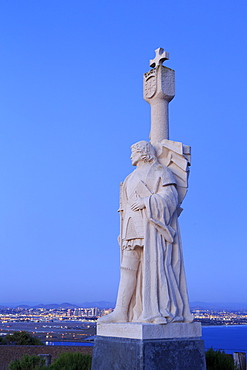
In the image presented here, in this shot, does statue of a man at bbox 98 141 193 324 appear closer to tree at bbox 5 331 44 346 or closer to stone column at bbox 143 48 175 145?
stone column at bbox 143 48 175 145

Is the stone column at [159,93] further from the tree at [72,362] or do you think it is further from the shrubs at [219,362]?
the shrubs at [219,362]

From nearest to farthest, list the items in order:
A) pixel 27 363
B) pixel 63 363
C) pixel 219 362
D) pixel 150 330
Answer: pixel 150 330
pixel 63 363
pixel 219 362
pixel 27 363

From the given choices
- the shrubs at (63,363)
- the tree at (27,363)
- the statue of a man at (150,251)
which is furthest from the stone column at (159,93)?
the tree at (27,363)

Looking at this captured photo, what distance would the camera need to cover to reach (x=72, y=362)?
1332 centimetres

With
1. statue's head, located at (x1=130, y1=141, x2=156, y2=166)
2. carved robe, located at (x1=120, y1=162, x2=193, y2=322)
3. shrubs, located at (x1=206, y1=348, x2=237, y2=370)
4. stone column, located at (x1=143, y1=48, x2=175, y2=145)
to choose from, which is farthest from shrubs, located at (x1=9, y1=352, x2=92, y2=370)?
stone column, located at (x1=143, y1=48, x2=175, y2=145)

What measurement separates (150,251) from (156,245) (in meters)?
0.13

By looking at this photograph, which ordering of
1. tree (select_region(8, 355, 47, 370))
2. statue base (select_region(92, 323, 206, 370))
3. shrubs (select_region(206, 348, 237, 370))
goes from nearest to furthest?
statue base (select_region(92, 323, 206, 370)) < shrubs (select_region(206, 348, 237, 370)) < tree (select_region(8, 355, 47, 370))

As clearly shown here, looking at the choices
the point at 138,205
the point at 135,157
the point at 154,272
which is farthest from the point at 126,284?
the point at 135,157

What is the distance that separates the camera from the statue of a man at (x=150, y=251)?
656cm

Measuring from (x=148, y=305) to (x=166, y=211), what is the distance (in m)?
1.48

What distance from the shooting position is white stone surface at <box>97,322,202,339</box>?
19.9ft

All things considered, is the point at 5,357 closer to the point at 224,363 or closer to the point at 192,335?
the point at 224,363

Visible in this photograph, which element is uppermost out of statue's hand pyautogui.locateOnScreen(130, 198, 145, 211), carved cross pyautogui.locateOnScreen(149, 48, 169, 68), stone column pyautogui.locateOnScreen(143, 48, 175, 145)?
carved cross pyautogui.locateOnScreen(149, 48, 169, 68)

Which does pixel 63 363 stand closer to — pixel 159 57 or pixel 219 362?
pixel 219 362
